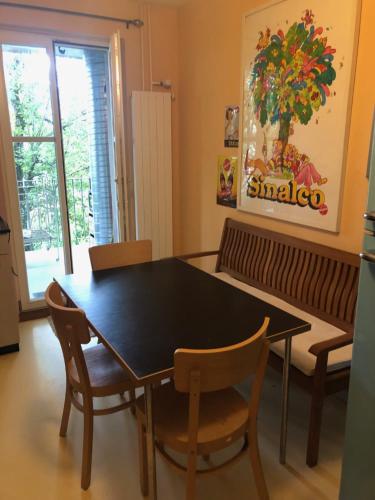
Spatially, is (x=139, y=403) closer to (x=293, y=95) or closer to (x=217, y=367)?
(x=217, y=367)

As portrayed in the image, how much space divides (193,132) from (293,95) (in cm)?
141

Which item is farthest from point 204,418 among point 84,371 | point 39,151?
point 39,151

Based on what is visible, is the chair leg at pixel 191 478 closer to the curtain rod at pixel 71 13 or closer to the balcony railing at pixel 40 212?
the balcony railing at pixel 40 212

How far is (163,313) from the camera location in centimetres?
179

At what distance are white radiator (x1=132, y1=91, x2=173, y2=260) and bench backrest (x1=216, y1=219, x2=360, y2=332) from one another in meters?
0.87

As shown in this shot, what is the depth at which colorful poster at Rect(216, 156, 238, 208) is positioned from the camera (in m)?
3.17

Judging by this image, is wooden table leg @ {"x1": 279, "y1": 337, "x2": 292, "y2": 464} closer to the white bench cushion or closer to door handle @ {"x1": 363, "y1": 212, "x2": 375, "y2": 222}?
the white bench cushion

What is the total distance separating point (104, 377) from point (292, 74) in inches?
80.3

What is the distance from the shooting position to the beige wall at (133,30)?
3.21m

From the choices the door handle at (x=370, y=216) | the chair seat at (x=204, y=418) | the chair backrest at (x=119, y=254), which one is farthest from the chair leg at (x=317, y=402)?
the chair backrest at (x=119, y=254)

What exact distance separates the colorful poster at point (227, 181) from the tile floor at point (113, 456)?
1.42m

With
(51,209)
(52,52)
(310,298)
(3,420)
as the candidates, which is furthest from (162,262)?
(52,52)

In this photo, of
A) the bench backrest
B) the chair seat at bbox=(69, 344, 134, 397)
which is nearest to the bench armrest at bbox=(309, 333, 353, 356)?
the bench backrest

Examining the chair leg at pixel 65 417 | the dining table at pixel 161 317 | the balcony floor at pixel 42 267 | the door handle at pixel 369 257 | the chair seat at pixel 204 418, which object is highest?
the door handle at pixel 369 257
